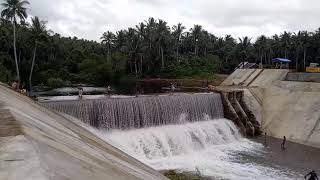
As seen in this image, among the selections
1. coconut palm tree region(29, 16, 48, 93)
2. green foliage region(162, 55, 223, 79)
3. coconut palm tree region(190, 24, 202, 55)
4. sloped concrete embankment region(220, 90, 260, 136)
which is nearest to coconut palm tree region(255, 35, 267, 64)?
green foliage region(162, 55, 223, 79)

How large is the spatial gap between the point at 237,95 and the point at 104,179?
2977 cm

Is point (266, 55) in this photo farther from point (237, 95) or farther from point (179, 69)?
point (237, 95)

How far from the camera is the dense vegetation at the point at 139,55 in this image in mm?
56156

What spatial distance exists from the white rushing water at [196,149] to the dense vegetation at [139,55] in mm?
28812

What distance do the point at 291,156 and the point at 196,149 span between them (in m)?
6.50

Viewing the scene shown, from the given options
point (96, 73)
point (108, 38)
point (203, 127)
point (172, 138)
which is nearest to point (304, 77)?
point (203, 127)

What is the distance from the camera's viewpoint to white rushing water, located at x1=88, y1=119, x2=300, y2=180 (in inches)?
854

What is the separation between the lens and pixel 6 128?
316 inches

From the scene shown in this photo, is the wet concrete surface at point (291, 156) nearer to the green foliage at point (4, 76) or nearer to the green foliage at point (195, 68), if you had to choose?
the green foliage at point (4, 76)

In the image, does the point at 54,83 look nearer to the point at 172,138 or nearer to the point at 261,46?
the point at 172,138

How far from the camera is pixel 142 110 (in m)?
26.7

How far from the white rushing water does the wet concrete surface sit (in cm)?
88

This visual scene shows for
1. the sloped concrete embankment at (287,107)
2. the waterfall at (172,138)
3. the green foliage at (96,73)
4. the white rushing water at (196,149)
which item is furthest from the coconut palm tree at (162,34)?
the white rushing water at (196,149)

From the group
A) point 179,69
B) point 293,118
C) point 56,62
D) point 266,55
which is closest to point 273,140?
point 293,118
